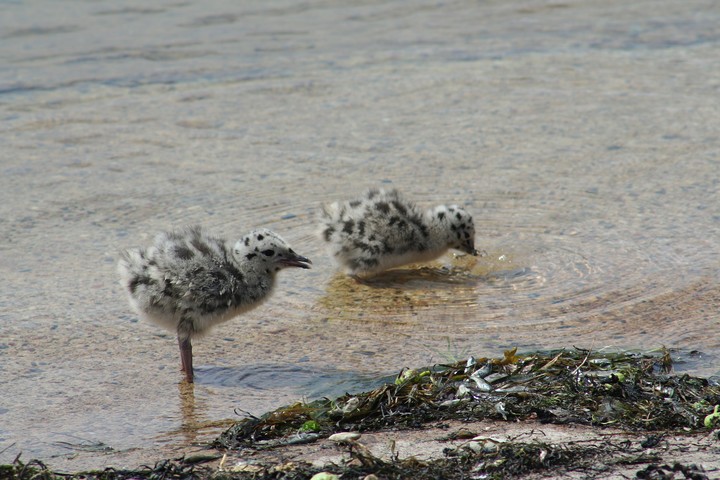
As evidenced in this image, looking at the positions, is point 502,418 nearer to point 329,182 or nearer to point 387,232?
point 387,232

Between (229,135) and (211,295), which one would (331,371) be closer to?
(211,295)

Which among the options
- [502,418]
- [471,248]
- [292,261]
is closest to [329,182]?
[471,248]

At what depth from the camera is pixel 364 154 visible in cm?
1015

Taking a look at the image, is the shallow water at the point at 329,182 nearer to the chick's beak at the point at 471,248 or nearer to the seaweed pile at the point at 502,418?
the chick's beak at the point at 471,248

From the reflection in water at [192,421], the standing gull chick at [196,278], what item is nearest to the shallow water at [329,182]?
the reflection in water at [192,421]

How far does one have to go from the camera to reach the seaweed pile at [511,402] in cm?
515

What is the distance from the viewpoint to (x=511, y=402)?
5.38 m

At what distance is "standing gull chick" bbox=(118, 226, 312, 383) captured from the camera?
6266 mm

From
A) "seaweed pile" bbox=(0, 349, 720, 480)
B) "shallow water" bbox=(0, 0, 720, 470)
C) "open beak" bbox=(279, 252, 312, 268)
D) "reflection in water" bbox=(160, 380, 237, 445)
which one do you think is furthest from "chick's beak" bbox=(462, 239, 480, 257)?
"reflection in water" bbox=(160, 380, 237, 445)

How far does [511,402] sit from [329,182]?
4370 mm

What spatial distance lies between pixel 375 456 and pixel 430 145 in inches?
234

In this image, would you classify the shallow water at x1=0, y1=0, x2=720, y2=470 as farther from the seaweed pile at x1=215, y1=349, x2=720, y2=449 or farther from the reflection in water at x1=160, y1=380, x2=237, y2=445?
the seaweed pile at x1=215, y1=349, x2=720, y2=449

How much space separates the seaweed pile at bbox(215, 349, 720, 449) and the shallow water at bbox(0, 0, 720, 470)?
1.35 feet

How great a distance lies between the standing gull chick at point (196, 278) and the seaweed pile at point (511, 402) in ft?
3.44
